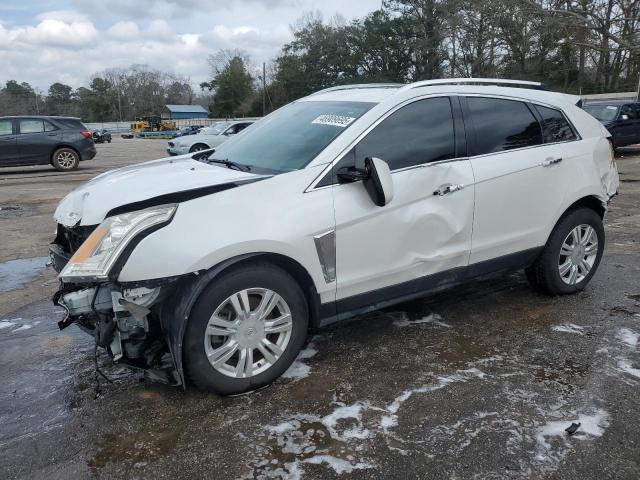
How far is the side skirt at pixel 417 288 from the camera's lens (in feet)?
11.2

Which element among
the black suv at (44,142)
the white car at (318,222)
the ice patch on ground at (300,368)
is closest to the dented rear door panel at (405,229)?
the white car at (318,222)

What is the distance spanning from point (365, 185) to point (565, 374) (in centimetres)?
172

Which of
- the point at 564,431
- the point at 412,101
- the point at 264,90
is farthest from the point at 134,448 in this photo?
the point at 264,90

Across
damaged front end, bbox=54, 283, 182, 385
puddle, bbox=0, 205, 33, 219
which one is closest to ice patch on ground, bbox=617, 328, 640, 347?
damaged front end, bbox=54, 283, 182, 385

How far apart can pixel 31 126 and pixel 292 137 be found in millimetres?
13825

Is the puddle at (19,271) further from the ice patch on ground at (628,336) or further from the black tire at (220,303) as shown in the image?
the ice patch on ground at (628,336)

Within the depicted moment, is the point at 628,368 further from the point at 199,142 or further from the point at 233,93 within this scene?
the point at 233,93

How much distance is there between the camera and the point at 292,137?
3.81 meters

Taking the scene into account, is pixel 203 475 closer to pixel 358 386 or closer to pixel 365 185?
pixel 358 386

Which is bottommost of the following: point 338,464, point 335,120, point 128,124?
point 338,464

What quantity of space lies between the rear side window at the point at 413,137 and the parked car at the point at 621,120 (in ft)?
48.5

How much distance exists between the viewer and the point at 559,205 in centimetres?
438

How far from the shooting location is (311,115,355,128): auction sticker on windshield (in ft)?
11.7

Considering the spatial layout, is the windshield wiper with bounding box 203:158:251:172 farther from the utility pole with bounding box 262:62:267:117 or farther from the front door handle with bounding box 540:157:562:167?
the utility pole with bounding box 262:62:267:117
